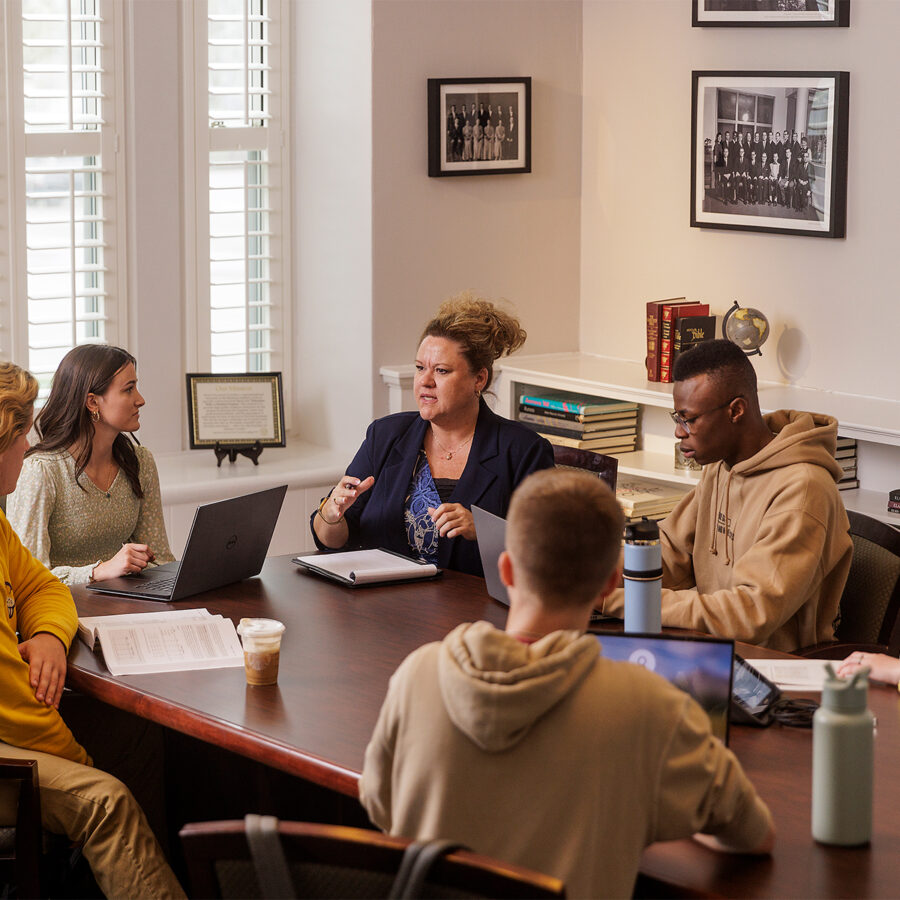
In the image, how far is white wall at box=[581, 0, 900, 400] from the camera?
14.4 feet

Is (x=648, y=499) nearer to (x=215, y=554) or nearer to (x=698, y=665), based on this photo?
(x=215, y=554)

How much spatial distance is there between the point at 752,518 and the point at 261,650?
3.69 feet

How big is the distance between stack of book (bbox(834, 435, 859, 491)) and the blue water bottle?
213 cm

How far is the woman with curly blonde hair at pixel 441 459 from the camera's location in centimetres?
339

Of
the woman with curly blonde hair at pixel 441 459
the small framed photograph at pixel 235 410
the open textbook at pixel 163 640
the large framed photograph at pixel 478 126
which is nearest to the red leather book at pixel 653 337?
the large framed photograph at pixel 478 126

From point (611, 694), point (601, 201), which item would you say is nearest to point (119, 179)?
point (601, 201)

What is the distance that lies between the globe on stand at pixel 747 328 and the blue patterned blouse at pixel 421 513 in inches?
64.8

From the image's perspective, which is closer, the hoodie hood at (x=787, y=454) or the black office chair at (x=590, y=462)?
the hoodie hood at (x=787, y=454)

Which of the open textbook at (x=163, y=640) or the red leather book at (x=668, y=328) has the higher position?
the red leather book at (x=668, y=328)

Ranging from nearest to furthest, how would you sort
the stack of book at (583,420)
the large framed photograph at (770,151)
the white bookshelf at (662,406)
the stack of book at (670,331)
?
1. the white bookshelf at (662,406)
2. the large framed photograph at (770,151)
3. the stack of book at (670,331)
4. the stack of book at (583,420)

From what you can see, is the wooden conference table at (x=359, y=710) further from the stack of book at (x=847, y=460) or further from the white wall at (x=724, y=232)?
the white wall at (x=724, y=232)

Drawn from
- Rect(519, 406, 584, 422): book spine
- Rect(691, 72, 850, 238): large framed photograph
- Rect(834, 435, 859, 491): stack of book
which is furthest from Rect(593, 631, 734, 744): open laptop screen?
Rect(519, 406, 584, 422): book spine

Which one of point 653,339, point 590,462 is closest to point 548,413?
point 653,339

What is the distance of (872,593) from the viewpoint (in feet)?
10.1
